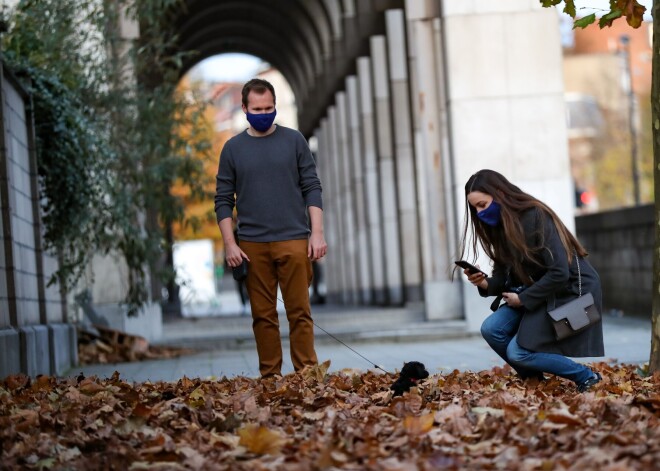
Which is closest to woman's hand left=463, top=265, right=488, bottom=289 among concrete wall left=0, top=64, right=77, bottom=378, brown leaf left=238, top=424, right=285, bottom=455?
brown leaf left=238, top=424, right=285, bottom=455

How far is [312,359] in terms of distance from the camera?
8.70 m

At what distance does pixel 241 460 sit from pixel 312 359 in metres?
3.49

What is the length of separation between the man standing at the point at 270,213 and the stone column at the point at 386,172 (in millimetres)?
18538

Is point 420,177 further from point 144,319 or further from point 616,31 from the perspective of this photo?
point 616,31

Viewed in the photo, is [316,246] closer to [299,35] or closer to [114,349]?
[114,349]

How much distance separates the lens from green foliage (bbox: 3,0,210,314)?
13.0 meters

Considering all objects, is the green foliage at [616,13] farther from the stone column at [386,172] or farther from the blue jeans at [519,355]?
the stone column at [386,172]

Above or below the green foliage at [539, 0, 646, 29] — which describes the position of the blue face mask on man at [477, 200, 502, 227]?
below

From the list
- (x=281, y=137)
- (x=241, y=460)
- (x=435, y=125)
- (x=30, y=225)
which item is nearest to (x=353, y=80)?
(x=435, y=125)

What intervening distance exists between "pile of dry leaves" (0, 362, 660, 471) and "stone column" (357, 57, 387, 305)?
21.3 meters

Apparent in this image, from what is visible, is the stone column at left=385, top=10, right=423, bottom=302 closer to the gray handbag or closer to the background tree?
the background tree

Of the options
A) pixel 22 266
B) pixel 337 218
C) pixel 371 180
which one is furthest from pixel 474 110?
pixel 337 218

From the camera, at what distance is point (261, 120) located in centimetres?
827

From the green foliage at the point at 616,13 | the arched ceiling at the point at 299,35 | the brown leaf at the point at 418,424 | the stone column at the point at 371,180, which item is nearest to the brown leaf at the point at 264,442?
the brown leaf at the point at 418,424
